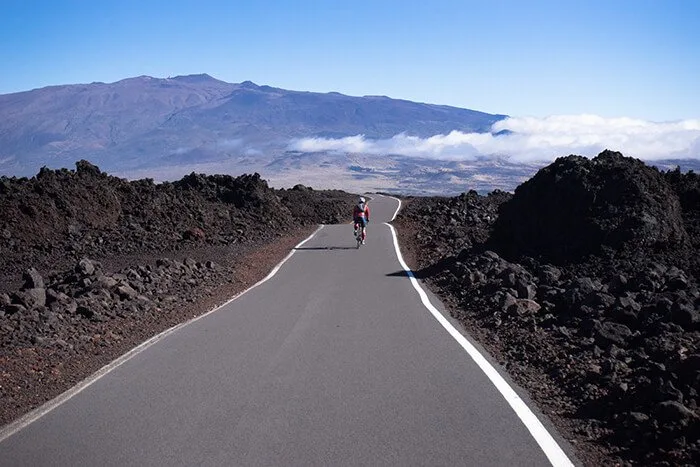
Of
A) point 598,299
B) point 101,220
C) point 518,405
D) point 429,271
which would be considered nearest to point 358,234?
point 429,271

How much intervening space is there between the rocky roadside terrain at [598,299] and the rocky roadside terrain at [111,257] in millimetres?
5107

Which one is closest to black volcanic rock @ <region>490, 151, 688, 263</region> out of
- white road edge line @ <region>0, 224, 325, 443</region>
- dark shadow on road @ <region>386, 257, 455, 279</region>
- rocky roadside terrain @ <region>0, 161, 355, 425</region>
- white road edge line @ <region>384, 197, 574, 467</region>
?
dark shadow on road @ <region>386, 257, 455, 279</region>

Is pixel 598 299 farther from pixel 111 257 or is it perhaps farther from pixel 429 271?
pixel 111 257

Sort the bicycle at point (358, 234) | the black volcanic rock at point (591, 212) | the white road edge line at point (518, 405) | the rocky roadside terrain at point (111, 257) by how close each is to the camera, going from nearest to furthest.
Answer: the white road edge line at point (518, 405)
the rocky roadside terrain at point (111, 257)
the black volcanic rock at point (591, 212)
the bicycle at point (358, 234)

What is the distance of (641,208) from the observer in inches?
609

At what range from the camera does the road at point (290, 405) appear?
5.64 metres

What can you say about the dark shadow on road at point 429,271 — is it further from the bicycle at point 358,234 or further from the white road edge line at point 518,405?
the white road edge line at point 518,405

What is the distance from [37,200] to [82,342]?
46.7ft

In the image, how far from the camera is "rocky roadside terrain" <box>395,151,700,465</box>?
6332 millimetres

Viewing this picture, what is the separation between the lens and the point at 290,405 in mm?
6832

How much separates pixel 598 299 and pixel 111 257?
14.8 metres

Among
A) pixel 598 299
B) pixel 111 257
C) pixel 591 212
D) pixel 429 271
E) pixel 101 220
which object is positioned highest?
pixel 591 212

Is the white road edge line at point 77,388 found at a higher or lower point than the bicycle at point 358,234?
higher

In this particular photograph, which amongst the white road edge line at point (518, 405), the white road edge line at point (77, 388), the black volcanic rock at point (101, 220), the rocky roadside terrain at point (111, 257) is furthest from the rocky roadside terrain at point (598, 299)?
the black volcanic rock at point (101, 220)
